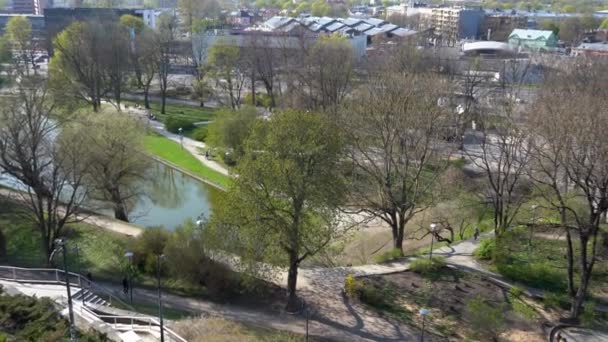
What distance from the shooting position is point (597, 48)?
7981cm

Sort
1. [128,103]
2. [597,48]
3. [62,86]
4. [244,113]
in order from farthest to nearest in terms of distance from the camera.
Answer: [597,48]
[128,103]
[62,86]
[244,113]

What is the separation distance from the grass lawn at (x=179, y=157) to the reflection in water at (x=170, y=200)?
29.9 inches

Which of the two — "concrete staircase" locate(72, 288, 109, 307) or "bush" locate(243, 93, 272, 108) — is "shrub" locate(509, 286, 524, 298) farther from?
"bush" locate(243, 93, 272, 108)

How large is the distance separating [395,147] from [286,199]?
1318 centimetres

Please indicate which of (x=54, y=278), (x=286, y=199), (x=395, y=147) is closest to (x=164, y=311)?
(x=54, y=278)

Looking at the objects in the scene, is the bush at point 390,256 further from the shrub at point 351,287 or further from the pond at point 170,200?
the pond at point 170,200

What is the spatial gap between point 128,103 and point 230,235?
48.1 metres

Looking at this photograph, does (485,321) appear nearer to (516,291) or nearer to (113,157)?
(516,291)

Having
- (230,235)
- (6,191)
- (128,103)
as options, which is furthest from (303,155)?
(128,103)

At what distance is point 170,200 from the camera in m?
38.4

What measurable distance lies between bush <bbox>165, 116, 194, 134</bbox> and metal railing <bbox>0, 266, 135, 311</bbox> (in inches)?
1174

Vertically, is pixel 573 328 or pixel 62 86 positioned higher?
pixel 62 86

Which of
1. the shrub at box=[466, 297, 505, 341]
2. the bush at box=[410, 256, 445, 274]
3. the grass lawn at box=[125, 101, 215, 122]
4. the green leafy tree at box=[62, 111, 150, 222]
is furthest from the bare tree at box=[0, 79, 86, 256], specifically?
the grass lawn at box=[125, 101, 215, 122]

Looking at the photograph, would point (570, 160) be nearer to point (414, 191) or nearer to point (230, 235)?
point (414, 191)
